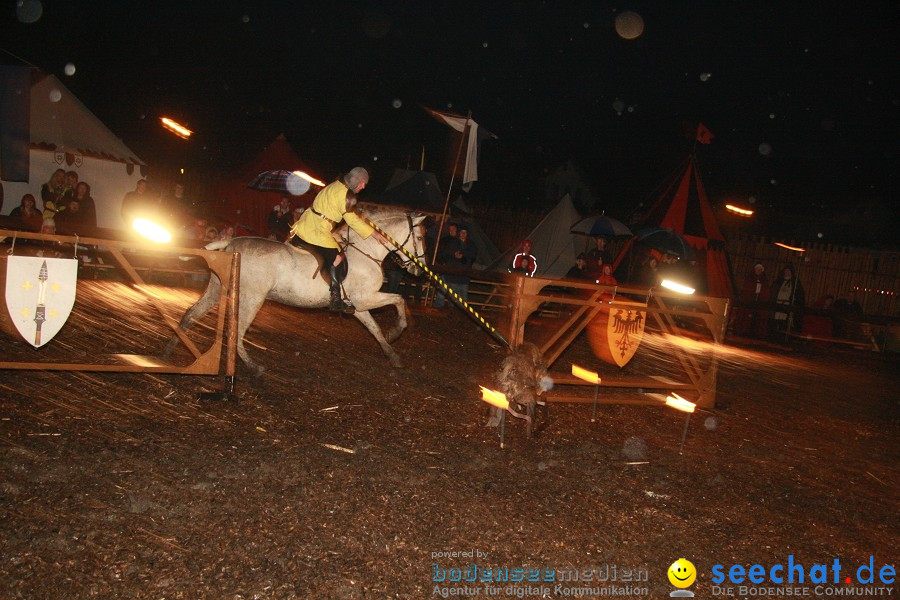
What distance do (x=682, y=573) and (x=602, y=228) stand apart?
14592 millimetres

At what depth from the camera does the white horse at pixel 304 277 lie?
8016 millimetres

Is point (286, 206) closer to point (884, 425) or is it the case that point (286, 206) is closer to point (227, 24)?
point (884, 425)

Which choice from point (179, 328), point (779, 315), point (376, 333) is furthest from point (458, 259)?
point (179, 328)

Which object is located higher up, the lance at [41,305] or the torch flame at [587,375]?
the lance at [41,305]

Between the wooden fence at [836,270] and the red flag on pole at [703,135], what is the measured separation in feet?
12.9

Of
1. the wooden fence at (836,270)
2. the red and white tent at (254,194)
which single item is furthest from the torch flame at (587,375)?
the wooden fence at (836,270)

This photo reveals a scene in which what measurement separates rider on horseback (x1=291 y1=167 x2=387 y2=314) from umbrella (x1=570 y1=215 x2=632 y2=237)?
10.7 m

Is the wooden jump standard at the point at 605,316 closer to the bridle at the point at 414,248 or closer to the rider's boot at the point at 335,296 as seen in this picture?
the bridle at the point at 414,248

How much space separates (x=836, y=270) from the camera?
72.2 ft

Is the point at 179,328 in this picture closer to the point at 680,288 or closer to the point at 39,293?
the point at 39,293

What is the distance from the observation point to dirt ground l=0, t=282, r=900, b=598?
3.76 metres

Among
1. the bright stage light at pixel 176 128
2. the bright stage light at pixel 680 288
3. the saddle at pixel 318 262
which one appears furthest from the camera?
the bright stage light at pixel 176 128

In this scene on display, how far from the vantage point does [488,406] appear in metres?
7.42

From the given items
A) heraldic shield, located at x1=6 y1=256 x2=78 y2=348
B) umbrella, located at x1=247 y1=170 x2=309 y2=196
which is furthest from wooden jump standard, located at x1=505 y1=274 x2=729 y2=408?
umbrella, located at x1=247 y1=170 x2=309 y2=196
